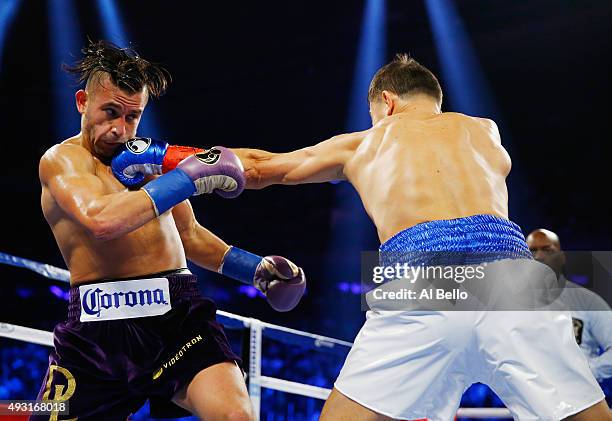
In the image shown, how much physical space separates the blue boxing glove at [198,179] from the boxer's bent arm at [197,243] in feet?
1.25

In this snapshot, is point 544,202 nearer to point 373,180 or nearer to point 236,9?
point 236,9

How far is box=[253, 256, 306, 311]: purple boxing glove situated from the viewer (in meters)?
2.52

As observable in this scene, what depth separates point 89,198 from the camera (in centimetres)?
214

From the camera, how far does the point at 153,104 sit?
8.12m

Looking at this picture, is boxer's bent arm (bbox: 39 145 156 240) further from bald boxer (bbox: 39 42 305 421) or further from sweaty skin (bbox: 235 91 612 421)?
sweaty skin (bbox: 235 91 612 421)

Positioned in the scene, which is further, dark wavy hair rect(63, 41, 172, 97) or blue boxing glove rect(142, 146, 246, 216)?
dark wavy hair rect(63, 41, 172, 97)

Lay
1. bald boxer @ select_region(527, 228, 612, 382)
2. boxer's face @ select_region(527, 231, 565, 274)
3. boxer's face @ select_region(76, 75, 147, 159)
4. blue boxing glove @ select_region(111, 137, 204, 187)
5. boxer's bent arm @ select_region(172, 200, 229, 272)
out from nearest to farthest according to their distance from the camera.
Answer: blue boxing glove @ select_region(111, 137, 204, 187)
boxer's face @ select_region(76, 75, 147, 159)
boxer's bent arm @ select_region(172, 200, 229, 272)
bald boxer @ select_region(527, 228, 612, 382)
boxer's face @ select_region(527, 231, 565, 274)

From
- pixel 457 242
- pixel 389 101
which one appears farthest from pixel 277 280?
pixel 457 242

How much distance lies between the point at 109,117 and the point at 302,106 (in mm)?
6636

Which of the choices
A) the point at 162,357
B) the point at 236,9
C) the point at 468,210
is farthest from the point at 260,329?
the point at 236,9

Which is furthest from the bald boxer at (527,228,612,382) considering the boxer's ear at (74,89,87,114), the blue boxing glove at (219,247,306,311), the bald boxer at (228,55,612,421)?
the boxer's ear at (74,89,87,114)

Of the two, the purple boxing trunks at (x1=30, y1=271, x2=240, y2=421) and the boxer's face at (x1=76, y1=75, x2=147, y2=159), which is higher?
the boxer's face at (x1=76, y1=75, x2=147, y2=159)

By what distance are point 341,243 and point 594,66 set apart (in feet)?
12.0

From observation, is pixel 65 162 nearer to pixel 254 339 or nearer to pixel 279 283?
pixel 279 283
